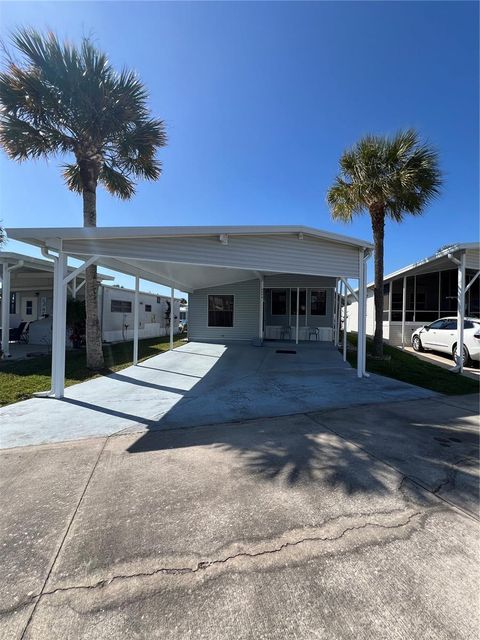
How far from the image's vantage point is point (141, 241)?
638cm

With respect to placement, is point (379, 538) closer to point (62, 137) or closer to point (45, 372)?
point (45, 372)

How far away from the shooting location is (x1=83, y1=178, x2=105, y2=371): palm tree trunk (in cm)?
888

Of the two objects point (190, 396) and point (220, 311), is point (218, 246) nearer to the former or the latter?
point (190, 396)

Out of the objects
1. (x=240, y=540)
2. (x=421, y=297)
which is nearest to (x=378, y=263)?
(x=421, y=297)

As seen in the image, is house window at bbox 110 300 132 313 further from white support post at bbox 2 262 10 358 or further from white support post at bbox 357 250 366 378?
white support post at bbox 357 250 366 378

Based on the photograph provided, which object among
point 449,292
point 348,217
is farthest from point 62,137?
point 449,292

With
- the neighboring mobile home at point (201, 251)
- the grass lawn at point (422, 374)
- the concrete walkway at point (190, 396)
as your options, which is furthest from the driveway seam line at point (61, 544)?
the grass lawn at point (422, 374)

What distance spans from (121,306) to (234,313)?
21.5 ft

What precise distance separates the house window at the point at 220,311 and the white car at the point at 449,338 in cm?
860

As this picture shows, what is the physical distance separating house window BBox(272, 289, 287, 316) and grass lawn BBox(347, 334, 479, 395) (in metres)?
4.72

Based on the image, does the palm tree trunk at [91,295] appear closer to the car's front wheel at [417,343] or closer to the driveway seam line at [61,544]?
the driveway seam line at [61,544]

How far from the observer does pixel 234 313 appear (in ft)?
50.2

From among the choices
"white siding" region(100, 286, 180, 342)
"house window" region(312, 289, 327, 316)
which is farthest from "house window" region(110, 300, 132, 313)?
"house window" region(312, 289, 327, 316)

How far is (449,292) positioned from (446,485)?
14.2m
